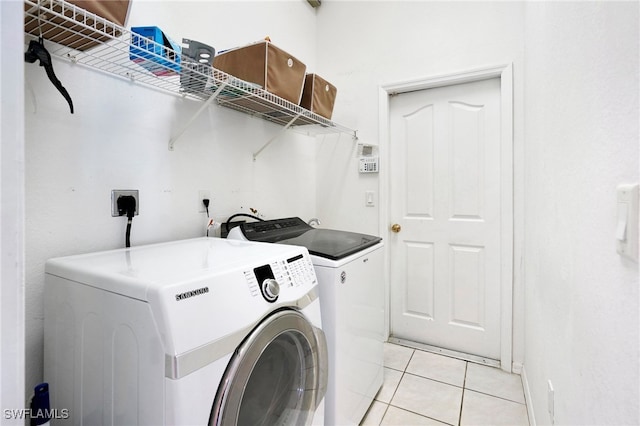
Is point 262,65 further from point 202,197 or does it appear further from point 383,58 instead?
point 383,58

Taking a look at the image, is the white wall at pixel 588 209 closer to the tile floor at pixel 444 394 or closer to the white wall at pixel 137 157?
the tile floor at pixel 444 394

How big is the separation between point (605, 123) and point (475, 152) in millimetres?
1684

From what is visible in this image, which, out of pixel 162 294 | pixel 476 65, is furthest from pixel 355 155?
pixel 162 294

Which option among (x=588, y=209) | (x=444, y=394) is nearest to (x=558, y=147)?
(x=588, y=209)

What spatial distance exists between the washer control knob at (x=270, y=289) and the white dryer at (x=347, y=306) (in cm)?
39

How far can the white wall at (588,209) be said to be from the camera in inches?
22.6

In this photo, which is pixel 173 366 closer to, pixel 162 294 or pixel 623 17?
pixel 162 294

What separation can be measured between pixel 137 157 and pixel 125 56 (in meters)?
0.40

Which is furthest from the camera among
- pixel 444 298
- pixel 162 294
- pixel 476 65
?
pixel 444 298

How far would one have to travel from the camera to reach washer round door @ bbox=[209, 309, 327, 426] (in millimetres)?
799

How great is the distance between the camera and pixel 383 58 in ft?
8.22

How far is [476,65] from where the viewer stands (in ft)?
7.15

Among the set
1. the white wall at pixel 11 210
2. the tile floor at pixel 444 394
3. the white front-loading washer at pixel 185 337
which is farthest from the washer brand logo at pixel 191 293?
the tile floor at pixel 444 394

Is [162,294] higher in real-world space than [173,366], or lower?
higher
